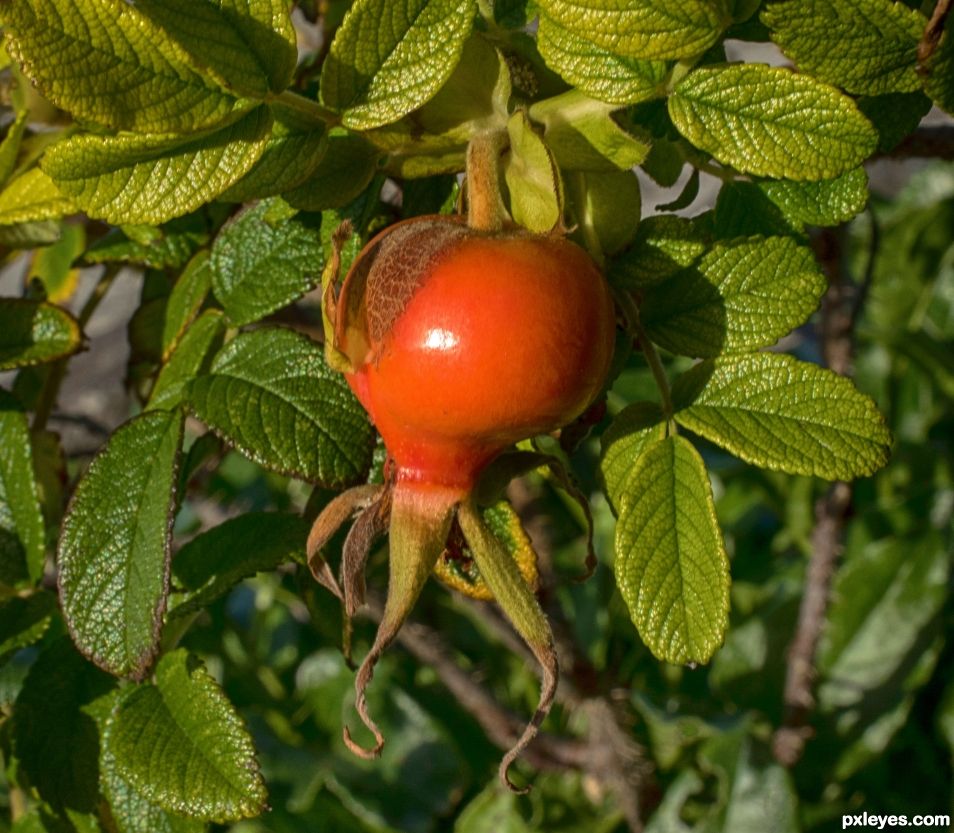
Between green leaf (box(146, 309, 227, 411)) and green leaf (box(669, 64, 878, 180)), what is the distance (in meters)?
0.37

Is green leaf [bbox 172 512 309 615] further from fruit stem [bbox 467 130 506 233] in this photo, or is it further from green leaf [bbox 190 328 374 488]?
fruit stem [bbox 467 130 506 233]

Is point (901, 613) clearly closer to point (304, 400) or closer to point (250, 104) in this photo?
point (304, 400)

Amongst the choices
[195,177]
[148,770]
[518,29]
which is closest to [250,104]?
[195,177]

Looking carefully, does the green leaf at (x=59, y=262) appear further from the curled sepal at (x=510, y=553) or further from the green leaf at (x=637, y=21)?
the green leaf at (x=637, y=21)

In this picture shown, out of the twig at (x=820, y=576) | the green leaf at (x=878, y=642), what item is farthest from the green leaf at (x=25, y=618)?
the green leaf at (x=878, y=642)

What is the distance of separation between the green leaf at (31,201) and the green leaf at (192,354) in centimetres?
12

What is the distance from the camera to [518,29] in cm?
72

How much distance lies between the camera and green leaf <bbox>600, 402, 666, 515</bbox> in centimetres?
74

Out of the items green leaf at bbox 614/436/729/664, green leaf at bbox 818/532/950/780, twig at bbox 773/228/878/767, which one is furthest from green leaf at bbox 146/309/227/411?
green leaf at bbox 818/532/950/780

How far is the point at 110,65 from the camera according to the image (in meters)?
0.59

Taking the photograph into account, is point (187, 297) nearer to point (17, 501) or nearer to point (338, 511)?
point (17, 501)

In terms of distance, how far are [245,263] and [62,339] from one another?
169mm

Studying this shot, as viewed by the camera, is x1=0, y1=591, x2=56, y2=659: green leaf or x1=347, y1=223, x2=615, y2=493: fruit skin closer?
x1=347, y1=223, x2=615, y2=493: fruit skin

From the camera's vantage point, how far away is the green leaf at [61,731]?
0.84m
